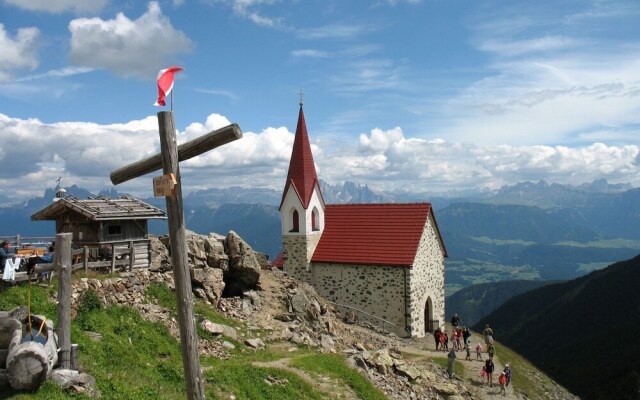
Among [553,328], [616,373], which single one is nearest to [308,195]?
[616,373]

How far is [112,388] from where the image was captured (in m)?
12.0

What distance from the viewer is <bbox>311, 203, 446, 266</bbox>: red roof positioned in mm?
34969

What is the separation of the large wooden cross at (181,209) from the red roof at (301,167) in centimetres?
2995

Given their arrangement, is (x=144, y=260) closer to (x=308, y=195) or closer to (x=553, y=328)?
(x=308, y=195)

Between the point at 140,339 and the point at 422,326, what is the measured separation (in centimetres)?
2348

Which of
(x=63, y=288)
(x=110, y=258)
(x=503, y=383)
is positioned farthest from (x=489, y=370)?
(x=63, y=288)

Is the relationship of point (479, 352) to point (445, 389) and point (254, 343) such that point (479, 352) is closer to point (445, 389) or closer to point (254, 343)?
point (445, 389)

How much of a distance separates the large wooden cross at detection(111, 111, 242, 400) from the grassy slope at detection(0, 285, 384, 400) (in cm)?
481

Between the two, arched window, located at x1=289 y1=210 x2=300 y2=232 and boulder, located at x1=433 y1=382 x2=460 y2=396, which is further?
arched window, located at x1=289 y1=210 x2=300 y2=232

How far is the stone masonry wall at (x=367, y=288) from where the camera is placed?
34.3 meters

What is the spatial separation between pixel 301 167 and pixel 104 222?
19.0m

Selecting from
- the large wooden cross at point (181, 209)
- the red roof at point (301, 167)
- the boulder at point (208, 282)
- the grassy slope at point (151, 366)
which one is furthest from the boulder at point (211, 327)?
the red roof at point (301, 167)


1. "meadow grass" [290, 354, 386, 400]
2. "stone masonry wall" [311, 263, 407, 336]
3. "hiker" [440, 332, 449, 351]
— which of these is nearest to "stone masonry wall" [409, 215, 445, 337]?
"stone masonry wall" [311, 263, 407, 336]

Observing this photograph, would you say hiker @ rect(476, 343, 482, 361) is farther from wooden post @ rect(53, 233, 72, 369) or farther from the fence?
wooden post @ rect(53, 233, 72, 369)
